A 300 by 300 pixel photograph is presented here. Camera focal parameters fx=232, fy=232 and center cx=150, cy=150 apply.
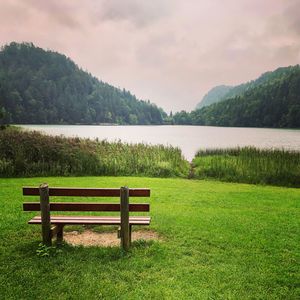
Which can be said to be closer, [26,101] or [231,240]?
[231,240]

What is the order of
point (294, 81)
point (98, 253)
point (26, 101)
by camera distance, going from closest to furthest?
point (98, 253) → point (294, 81) → point (26, 101)

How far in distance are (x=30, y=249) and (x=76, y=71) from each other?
197 metres

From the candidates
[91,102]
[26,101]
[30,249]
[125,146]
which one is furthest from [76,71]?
[30,249]

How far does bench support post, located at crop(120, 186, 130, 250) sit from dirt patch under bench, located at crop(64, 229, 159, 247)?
0.59 metres

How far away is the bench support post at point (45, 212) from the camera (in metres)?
4.09

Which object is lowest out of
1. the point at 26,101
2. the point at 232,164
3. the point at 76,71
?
the point at 232,164

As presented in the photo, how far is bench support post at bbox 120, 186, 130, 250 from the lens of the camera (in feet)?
13.6

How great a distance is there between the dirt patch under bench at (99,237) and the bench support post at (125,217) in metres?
0.59

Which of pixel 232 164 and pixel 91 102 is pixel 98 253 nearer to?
pixel 232 164

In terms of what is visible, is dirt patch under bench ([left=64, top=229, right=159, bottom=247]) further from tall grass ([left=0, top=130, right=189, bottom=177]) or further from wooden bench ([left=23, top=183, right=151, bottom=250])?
tall grass ([left=0, top=130, right=189, bottom=177])

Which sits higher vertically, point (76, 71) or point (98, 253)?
A: point (76, 71)

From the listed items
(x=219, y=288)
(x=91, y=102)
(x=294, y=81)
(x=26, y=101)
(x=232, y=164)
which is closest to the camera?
(x=219, y=288)

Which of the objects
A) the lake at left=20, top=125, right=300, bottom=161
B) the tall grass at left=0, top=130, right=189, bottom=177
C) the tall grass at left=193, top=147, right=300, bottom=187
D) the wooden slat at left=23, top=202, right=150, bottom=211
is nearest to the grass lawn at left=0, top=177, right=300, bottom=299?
the wooden slat at left=23, top=202, right=150, bottom=211

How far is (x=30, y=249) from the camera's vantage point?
4445mm
